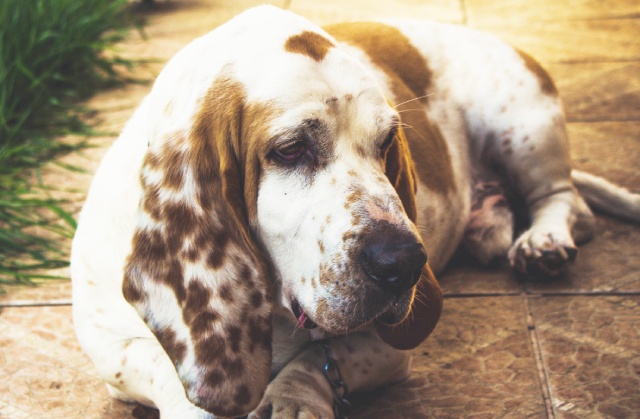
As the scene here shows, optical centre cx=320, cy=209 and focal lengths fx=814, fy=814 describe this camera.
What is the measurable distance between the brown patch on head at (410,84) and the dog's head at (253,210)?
0.82 meters

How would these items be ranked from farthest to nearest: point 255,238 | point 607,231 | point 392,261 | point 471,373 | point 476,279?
point 607,231, point 476,279, point 471,373, point 255,238, point 392,261

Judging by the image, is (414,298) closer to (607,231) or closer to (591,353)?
(591,353)

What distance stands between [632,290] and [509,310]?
0.46 meters

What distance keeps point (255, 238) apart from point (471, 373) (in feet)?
2.91

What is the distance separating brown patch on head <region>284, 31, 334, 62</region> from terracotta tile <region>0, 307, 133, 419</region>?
1216 mm

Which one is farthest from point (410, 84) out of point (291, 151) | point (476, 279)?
point (291, 151)

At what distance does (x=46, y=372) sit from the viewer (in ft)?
8.88

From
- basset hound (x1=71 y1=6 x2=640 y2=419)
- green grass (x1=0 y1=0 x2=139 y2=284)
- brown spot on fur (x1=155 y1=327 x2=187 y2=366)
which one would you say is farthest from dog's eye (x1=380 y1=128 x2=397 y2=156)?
green grass (x1=0 y1=0 x2=139 y2=284)

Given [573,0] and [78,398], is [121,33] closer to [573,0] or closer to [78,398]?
[573,0]

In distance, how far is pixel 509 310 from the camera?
292cm

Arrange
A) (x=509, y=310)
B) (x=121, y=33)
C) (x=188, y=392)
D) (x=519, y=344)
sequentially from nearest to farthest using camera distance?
(x=188, y=392), (x=519, y=344), (x=509, y=310), (x=121, y=33)

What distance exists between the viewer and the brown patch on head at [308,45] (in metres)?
2.12

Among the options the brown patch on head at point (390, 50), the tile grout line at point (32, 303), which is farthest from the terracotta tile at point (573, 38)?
the tile grout line at point (32, 303)

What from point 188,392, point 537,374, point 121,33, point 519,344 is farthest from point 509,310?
point 121,33
